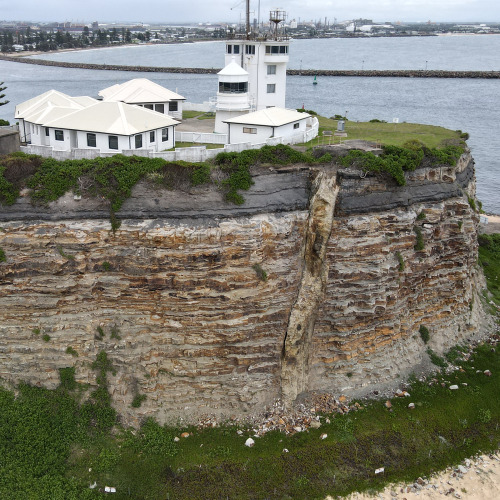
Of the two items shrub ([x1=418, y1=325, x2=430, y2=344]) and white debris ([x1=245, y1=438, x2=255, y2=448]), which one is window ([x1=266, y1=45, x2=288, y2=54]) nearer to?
shrub ([x1=418, y1=325, x2=430, y2=344])

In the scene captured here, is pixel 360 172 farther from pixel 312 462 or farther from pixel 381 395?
pixel 312 462

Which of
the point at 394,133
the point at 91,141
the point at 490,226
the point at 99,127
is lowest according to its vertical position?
the point at 490,226

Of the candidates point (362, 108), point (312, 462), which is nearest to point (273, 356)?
point (312, 462)

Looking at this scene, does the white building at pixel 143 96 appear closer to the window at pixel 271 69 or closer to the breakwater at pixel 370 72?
the window at pixel 271 69

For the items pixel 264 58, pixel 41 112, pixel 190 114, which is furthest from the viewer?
pixel 190 114

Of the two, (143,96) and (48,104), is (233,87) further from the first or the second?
(48,104)

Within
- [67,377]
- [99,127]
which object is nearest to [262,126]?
[99,127]
